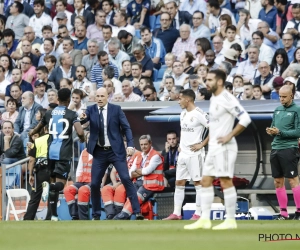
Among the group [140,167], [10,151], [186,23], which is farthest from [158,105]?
[186,23]

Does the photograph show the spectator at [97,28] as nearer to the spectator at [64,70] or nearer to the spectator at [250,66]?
the spectator at [64,70]

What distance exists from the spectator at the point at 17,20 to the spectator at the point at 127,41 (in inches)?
146

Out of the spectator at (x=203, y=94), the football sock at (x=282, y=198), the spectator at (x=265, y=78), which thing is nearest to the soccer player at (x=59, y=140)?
the football sock at (x=282, y=198)

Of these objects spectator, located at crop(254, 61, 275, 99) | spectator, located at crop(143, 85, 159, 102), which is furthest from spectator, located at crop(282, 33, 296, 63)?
spectator, located at crop(143, 85, 159, 102)

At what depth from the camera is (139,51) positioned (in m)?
20.7

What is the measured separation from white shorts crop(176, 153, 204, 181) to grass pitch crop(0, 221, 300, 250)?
1404 mm

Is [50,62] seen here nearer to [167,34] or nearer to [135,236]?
[167,34]

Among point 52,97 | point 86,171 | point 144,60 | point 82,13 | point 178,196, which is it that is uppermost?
point 82,13

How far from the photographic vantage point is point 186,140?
1488 centimetres

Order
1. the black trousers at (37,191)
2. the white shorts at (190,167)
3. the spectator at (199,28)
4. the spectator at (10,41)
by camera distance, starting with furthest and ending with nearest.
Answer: the spectator at (10,41), the spectator at (199,28), the black trousers at (37,191), the white shorts at (190,167)

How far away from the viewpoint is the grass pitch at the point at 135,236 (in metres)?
11.2

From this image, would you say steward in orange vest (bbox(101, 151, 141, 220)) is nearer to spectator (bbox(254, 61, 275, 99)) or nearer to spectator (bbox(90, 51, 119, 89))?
spectator (bbox(254, 61, 275, 99))

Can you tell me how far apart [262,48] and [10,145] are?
5742 mm

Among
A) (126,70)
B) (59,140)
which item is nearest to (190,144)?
(59,140)
